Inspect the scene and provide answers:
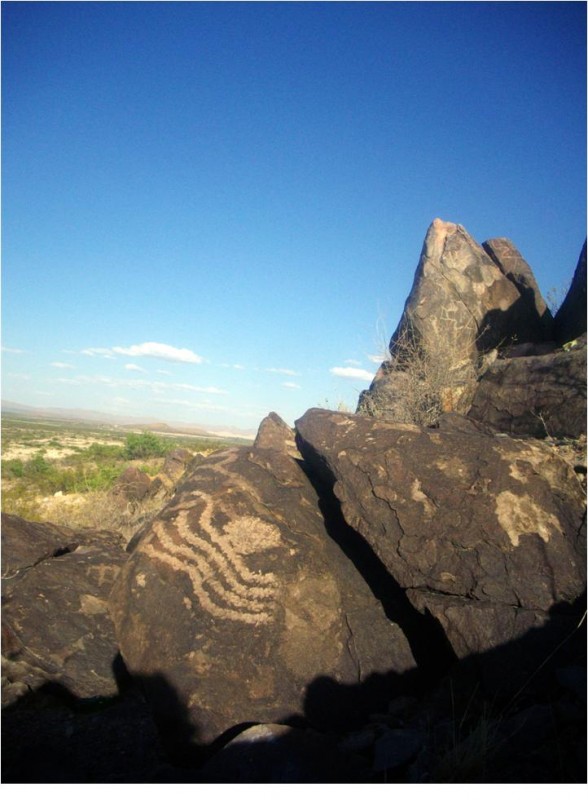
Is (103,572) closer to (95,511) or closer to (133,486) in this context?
(95,511)

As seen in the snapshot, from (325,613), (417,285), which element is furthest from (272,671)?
(417,285)

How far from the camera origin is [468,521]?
3.65 metres

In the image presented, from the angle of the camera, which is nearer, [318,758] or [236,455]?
[318,758]

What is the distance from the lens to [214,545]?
3861 millimetres

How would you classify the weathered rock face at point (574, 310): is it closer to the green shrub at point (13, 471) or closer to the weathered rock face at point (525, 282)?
the weathered rock face at point (525, 282)

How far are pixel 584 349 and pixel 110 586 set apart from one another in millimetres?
5734

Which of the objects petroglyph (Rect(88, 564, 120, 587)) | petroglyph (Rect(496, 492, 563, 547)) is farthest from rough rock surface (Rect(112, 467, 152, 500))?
petroglyph (Rect(496, 492, 563, 547))

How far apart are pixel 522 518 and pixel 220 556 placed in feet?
7.57

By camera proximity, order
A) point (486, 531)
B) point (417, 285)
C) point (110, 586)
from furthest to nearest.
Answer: point (417, 285), point (110, 586), point (486, 531)

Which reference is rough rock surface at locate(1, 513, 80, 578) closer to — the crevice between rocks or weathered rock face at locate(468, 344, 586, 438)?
the crevice between rocks

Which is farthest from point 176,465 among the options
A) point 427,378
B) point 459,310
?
point 459,310

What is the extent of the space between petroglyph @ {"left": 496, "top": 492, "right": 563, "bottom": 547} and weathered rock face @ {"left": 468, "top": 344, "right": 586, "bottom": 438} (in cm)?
201

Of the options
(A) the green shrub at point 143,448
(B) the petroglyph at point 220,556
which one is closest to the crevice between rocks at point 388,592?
(B) the petroglyph at point 220,556

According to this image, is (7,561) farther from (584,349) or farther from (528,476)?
(584,349)
